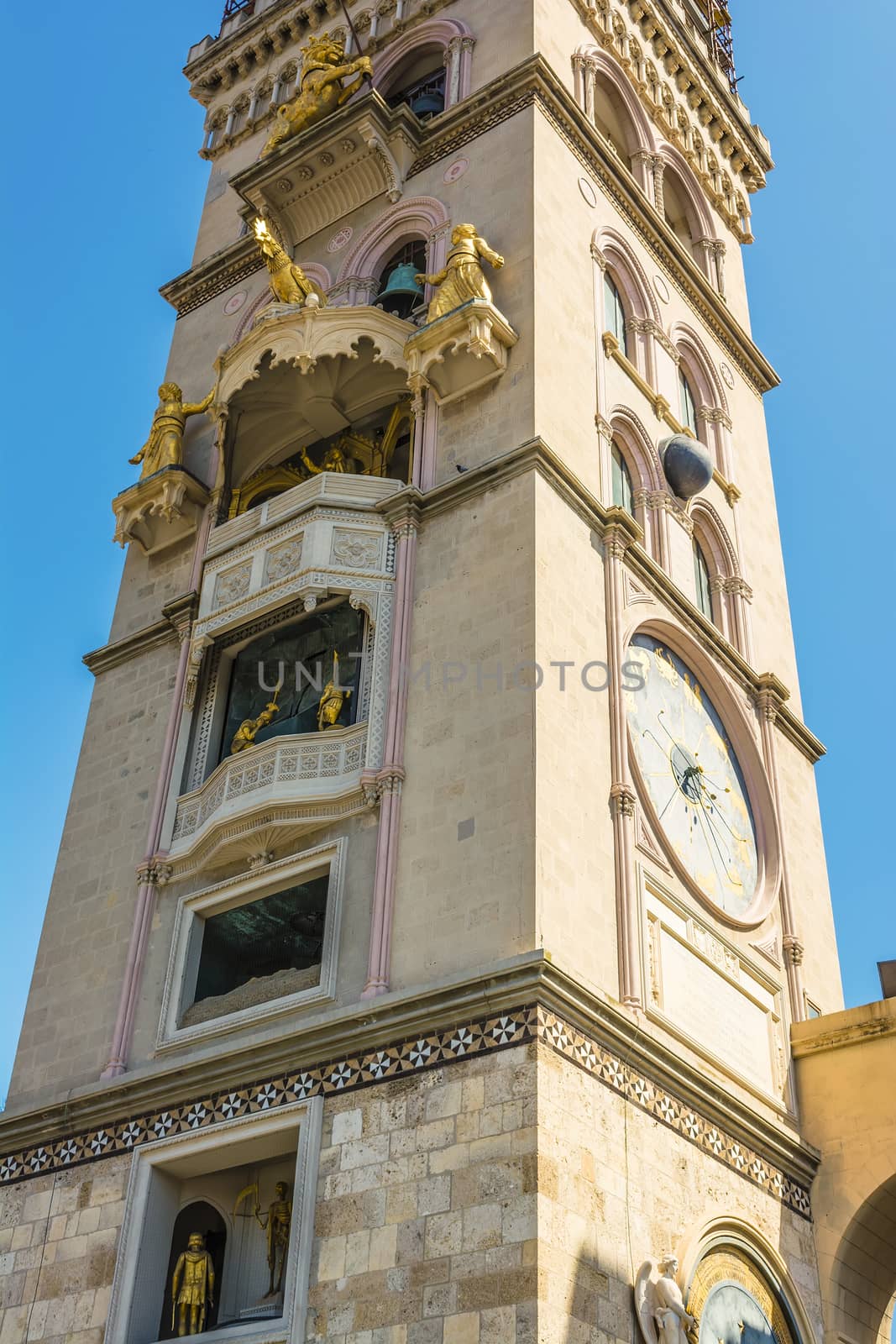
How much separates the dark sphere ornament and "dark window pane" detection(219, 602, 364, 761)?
5.52 metres

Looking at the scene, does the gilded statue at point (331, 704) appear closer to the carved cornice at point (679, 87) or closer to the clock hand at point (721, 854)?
the clock hand at point (721, 854)

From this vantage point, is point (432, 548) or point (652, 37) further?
point (652, 37)

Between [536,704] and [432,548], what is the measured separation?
3.10 m

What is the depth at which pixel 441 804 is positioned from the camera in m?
15.9

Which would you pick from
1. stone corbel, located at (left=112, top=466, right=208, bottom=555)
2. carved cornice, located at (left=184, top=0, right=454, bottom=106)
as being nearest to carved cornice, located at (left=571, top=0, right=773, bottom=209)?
carved cornice, located at (left=184, top=0, right=454, bottom=106)

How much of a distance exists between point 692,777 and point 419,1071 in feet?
20.9

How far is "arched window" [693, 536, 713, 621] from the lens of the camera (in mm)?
22250

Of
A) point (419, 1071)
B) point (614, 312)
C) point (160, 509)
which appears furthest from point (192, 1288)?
point (614, 312)

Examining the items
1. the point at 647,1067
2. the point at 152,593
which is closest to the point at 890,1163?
the point at 647,1067

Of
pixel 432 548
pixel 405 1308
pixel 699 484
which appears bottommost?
pixel 405 1308

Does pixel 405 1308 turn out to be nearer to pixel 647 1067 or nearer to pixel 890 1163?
pixel 647 1067

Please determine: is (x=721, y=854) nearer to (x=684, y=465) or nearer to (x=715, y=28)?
(x=684, y=465)

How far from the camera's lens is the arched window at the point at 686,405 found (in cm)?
A: 2425

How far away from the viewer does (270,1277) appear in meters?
15.2
